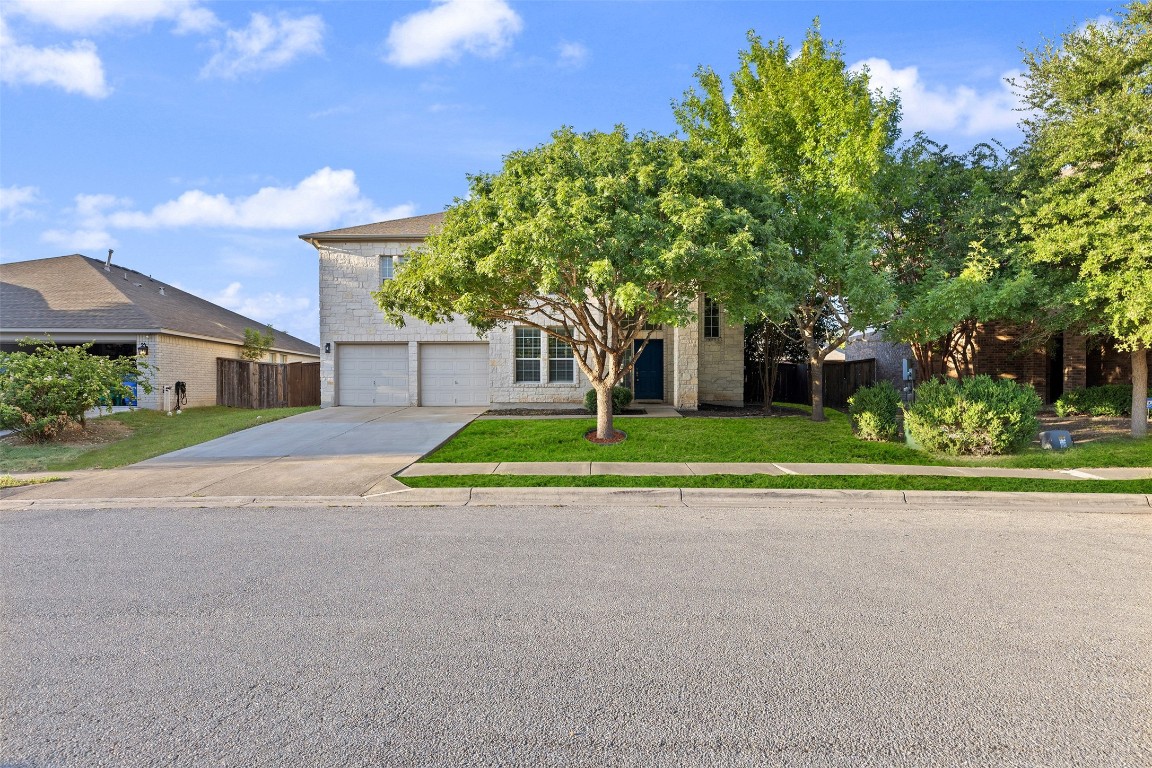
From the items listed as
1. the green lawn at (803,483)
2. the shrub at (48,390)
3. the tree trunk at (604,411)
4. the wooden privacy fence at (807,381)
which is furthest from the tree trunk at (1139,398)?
the shrub at (48,390)

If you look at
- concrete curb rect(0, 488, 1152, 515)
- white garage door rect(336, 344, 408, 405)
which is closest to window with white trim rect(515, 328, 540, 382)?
white garage door rect(336, 344, 408, 405)

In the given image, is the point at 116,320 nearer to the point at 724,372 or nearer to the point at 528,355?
the point at 528,355

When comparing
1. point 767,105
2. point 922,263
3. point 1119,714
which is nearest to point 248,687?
point 1119,714

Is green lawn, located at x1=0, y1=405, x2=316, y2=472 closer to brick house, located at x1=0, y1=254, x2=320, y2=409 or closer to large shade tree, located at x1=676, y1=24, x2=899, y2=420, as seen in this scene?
brick house, located at x1=0, y1=254, x2=320, y2=409

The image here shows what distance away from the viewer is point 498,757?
2.62 metres

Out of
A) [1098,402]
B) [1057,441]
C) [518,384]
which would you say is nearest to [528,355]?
[518,384]

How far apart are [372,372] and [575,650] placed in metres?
18.5

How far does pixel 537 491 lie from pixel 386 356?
44.7ft

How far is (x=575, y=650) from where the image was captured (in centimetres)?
364

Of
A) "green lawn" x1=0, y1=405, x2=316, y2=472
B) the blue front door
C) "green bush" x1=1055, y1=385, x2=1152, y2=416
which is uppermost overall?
the blue front door

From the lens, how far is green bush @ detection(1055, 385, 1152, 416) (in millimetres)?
16125

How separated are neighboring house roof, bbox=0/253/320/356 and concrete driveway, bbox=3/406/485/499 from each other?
827cm

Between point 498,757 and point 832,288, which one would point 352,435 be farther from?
point 498,757

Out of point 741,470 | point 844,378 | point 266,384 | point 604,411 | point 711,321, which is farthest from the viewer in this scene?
point 844,378
